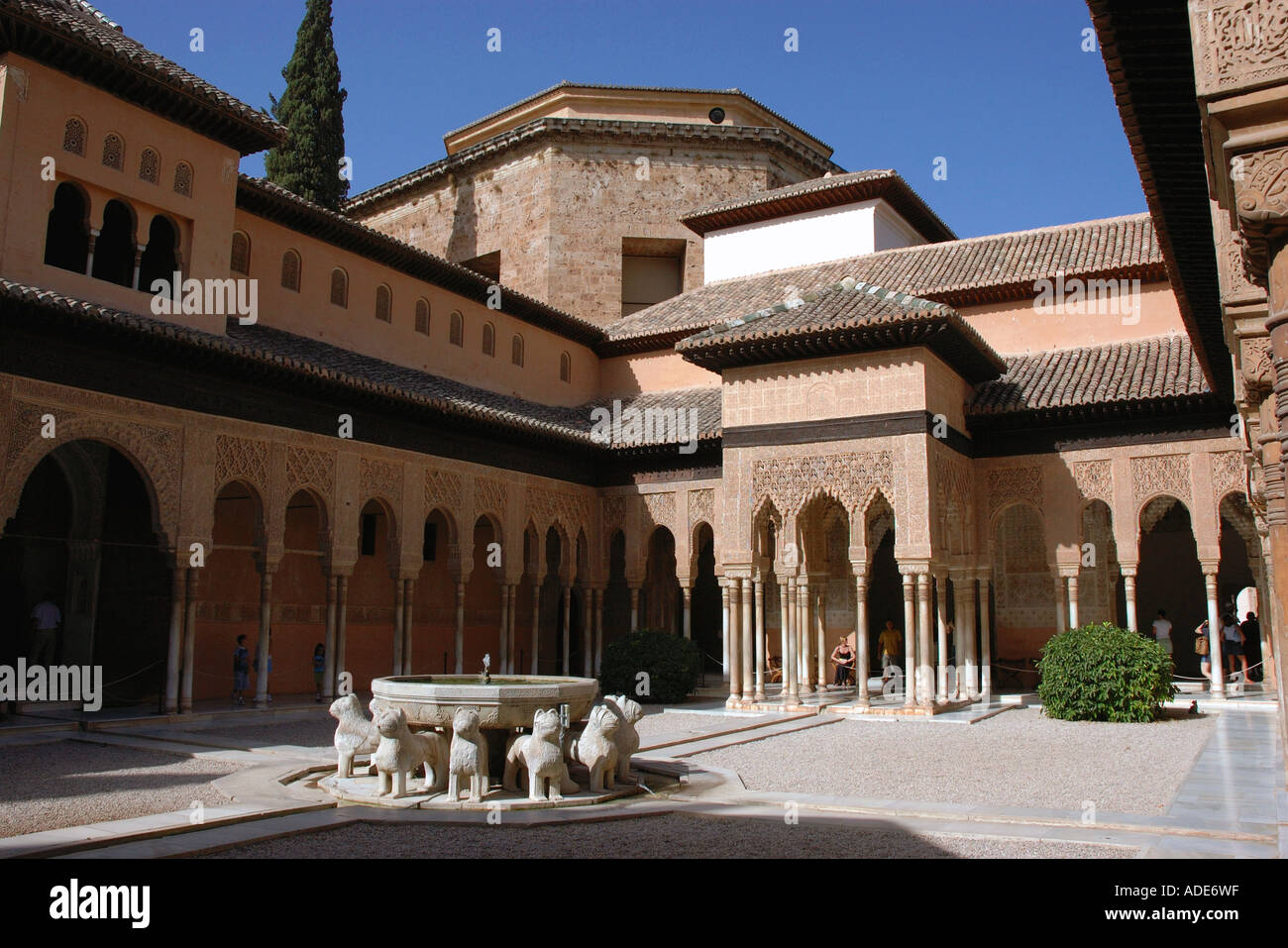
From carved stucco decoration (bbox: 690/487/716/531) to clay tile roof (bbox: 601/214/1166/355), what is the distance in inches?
170

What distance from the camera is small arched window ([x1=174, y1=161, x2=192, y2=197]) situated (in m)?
14.7

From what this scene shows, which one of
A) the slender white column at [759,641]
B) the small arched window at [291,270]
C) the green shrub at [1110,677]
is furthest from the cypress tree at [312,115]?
the green shrub at [1110,677]

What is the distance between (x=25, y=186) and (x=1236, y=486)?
18.2 m

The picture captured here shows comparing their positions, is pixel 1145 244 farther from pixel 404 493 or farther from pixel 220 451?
pixel 220 451

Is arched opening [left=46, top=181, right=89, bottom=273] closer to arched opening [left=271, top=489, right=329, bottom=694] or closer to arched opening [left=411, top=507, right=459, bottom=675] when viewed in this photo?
arched opening [left=271, top=489, right=329, bottom=694]

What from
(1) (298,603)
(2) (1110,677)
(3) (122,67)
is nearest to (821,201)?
(2) (1110,677)

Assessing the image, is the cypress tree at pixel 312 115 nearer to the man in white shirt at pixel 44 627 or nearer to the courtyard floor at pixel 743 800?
the man in white shirt at pixel 44 627

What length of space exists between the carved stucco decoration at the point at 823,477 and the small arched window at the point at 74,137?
10.7m

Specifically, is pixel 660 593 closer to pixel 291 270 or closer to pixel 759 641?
pixel 759 641

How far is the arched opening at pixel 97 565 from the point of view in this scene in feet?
50.6

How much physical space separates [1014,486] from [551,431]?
8530mm
